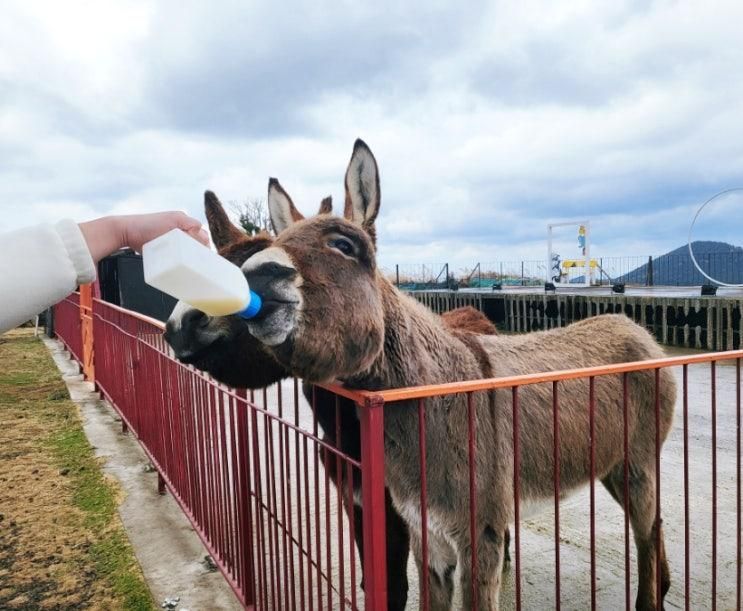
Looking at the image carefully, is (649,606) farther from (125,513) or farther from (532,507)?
(125,513)

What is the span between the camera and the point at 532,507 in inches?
115

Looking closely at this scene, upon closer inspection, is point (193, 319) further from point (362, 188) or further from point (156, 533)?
point (156, 533)

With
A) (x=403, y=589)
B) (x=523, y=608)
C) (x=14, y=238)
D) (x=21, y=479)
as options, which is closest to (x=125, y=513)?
(x=21, y=479)

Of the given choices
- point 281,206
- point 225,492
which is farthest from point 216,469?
point 281,206

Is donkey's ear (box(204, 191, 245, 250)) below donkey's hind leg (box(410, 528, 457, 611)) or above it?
above

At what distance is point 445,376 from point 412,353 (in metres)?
0.24

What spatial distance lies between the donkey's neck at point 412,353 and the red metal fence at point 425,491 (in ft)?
0.36

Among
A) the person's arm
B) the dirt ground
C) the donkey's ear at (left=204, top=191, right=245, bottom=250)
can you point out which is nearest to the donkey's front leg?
the donkey's ear at (left=204, top=191, right=245, bottom=250)

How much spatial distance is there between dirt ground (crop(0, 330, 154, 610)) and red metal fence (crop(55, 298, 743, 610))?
574 millimetres

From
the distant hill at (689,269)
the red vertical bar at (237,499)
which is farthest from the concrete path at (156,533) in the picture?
the distant hill at (689,269)

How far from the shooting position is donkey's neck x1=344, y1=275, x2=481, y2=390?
2.30m

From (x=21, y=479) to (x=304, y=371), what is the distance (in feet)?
17.4

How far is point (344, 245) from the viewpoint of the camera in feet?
6.73

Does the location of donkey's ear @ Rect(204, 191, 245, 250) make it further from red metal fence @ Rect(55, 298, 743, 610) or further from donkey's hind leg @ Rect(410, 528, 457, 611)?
donkey's hind leg @ Rect(410, 528, 457, 611)
